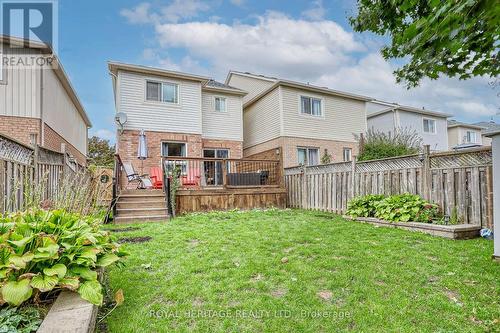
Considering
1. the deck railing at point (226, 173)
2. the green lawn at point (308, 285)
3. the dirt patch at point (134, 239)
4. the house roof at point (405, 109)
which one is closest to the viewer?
the green lawn at point (308, 285)

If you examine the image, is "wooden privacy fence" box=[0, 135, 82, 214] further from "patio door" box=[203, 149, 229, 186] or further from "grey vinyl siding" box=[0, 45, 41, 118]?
"patio door" box=[203, 149, 229, 186]

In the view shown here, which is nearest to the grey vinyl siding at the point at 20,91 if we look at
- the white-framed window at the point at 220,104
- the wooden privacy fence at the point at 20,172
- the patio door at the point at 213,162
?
the wooden privacy fence at the point at 20,172

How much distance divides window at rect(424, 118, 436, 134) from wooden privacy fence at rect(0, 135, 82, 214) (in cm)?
2281

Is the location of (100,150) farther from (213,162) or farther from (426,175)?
(426,175)

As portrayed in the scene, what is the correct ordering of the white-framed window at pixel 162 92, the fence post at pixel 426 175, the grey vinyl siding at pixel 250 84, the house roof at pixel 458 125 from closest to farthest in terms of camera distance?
the fence post at pixel 426 175 < the white-framed window at pixel 162 92 < the grey vinyl siding at pixel 250 84 < the house roof at pixel 458 125

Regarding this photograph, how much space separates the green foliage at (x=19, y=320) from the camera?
1.78 metres

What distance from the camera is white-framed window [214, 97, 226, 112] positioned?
48.7ft

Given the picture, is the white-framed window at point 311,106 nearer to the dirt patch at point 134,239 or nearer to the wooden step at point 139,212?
the wooden step at point 139,212

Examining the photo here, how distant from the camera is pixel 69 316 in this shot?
1875mm

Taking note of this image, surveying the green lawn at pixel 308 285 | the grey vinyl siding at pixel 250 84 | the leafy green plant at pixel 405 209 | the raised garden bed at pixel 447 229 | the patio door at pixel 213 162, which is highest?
the grey vinyl siding at pixel 250 84

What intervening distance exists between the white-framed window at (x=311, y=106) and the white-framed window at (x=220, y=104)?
4033mm

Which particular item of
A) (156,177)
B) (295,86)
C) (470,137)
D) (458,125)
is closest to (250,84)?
(295,86)

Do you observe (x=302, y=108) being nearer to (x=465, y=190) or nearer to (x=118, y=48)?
(x=118, y=48)

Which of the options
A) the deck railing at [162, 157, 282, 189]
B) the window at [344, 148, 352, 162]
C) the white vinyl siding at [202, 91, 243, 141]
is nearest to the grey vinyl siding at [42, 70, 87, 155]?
the deck railing at [162, 157, 282, 189]
